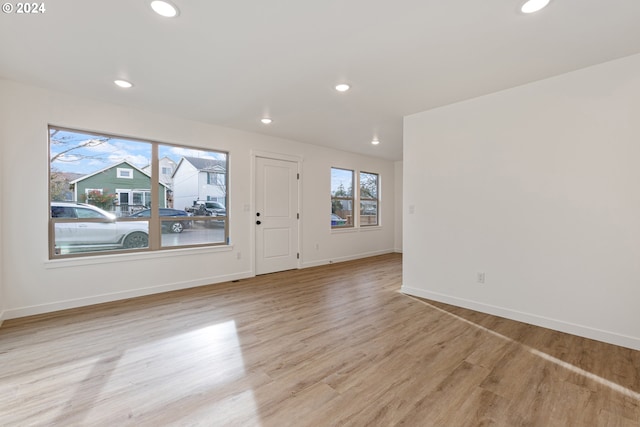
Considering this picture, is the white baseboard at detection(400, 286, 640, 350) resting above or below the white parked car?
below

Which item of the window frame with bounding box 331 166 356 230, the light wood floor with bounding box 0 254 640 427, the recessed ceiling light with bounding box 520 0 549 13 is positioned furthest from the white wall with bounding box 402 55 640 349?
the window frame with bounding box 331 166 356 230

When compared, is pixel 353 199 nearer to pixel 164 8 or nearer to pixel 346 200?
pixel 346 200

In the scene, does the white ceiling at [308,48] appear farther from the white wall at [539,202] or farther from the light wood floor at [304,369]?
the light wood floor at [304,369]

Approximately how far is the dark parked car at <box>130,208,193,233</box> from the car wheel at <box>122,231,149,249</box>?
9.6 inches

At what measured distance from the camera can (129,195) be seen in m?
3.82

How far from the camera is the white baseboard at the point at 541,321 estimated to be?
2496 mm

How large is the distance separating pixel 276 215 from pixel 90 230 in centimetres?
267

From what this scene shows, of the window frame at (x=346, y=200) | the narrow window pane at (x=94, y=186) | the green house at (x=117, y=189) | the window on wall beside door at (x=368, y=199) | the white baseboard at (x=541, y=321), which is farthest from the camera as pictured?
the window on wall beside door at (x=368, y=199)

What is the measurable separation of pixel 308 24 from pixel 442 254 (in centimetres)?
292

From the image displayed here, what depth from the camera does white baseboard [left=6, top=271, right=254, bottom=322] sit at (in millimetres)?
3109

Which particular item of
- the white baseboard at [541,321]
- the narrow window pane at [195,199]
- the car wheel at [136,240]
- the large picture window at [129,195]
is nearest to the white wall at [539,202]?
the white baseboard at [541,321]

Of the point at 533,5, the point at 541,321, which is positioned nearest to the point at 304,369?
the point at 541,321

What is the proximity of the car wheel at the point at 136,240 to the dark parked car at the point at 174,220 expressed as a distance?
243 millimetres

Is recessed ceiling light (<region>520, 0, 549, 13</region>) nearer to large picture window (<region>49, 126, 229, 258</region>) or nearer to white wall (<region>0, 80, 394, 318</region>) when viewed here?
white wall (<region>0, 80, 394, 318</region>)
